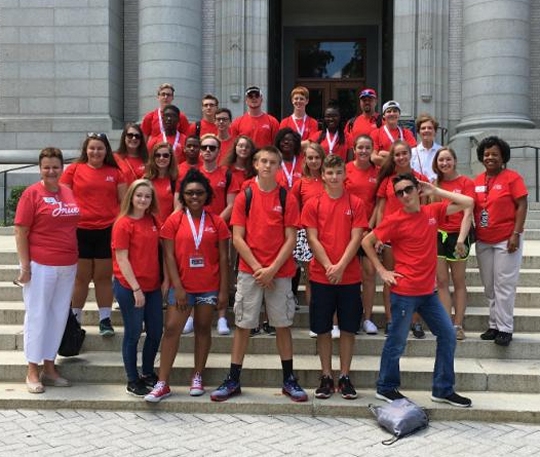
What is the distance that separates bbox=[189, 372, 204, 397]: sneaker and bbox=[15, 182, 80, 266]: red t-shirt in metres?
1.58

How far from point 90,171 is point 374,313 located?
340 centimetres

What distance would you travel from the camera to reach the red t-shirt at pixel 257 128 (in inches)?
322

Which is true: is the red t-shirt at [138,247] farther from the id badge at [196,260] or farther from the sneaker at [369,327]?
the sneaker at [369,327]

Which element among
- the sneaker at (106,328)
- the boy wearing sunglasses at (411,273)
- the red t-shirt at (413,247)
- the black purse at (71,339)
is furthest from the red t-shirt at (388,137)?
the black purse at (71,339)

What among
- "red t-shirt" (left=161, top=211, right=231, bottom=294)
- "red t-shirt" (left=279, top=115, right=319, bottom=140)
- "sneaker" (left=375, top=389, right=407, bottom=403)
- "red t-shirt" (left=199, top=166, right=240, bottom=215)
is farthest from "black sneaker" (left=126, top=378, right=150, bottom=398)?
"red t-shirt" (left=279, top=115, right=319, bottom=140)

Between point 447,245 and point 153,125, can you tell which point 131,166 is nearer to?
point 153,125

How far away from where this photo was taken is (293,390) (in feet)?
18.4

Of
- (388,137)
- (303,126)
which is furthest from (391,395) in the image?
(303,126)

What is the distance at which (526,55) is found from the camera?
616 inches

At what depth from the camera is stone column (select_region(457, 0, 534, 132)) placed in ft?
50.4

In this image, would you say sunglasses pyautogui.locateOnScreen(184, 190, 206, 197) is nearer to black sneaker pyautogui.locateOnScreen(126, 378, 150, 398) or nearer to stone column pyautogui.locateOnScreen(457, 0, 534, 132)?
black sneaker pyautogui.locateOnScreen(126, 378, 150, 398)

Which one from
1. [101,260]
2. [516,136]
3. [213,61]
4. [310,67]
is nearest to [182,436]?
[101,260]

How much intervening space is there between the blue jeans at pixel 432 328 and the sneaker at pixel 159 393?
193cm

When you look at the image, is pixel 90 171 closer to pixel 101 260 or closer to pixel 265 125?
pixel 101 260
